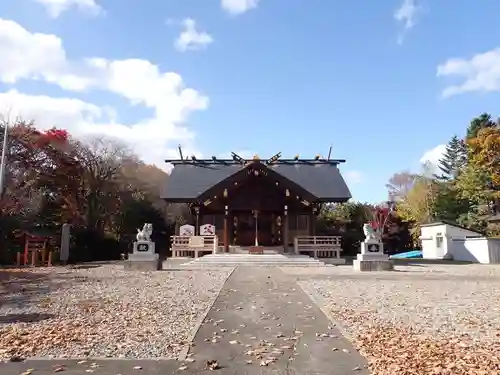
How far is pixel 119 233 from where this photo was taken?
2803 centimetres

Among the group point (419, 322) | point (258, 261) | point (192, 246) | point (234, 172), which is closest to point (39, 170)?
point (192, 246)

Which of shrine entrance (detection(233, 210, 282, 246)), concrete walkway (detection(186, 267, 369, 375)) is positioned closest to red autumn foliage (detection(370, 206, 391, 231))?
shrine entrance (detection(233, 210, 282, 246))

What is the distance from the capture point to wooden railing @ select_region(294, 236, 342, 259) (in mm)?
22125

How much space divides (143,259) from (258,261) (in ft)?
19.2

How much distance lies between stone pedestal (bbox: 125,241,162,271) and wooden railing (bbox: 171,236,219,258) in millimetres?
6520

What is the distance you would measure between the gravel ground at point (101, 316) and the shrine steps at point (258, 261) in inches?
279

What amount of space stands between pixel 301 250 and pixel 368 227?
6.31 m

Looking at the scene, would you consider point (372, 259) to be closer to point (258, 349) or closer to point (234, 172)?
point (234, 172)

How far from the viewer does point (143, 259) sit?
1557cm

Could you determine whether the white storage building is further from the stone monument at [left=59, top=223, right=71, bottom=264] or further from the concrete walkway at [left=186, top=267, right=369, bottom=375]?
the stone monument at [left=59, top=223, right=71, bottom=264]

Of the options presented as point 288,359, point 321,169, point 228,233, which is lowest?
point 288,359

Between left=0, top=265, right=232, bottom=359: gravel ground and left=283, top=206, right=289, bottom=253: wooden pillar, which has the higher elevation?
left=283, top=206, right=289, bottom=253: wooden pillar

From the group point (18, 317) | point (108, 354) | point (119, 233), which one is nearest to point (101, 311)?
point (18, 317)

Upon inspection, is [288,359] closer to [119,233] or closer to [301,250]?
[301,250]
